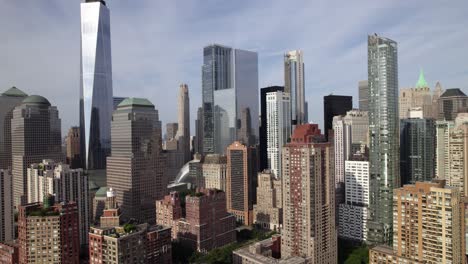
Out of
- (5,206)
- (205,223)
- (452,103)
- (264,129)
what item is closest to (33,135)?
(5,206)

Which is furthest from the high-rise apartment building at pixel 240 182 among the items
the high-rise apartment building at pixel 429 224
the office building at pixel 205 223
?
the high-rise apartment building at pixel 429 224

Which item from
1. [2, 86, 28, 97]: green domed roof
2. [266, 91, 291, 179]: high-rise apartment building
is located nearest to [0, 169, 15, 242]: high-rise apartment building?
[2, 86, 28, 97]: green domed roof

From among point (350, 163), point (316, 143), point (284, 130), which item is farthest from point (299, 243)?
point (284, 130)

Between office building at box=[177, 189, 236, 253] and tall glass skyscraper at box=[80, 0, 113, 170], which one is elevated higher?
tall glass skyscraper at box=[80, 0, 113, 170]

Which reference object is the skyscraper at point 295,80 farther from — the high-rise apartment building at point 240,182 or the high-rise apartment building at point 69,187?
the high-rise apartment building at point 69,187

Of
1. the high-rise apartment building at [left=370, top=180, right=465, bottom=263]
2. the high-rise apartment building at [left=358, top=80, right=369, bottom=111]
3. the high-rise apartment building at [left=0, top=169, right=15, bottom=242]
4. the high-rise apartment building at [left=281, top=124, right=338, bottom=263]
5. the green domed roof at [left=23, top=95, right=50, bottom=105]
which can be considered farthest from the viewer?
the high-rise apartment building at [left=358, top=80, right=369, bottom=111]

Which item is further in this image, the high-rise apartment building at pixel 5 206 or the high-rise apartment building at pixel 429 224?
the high-rise apartment building at pixel 5 206

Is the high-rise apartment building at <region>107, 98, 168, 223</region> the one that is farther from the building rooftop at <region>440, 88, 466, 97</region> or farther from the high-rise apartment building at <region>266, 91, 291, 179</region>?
the building rooftop at <region>440, 88, 466, 97</region>

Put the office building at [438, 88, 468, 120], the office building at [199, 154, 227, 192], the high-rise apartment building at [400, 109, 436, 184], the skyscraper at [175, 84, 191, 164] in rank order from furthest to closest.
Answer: the skyscraper at [175, 84, 191, 164], the office building at [199, 154, 227, 192], the office building at [438, 88, 468, 120], the high-rise apartment building at [400, 109, 436, 184]
